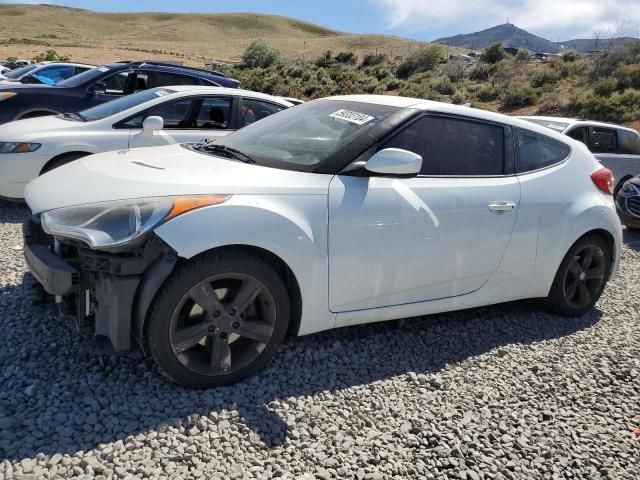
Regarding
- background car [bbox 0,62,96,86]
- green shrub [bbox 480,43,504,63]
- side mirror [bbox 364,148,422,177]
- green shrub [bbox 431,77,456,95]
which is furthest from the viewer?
green shrub [bbox 480,43,504,63]

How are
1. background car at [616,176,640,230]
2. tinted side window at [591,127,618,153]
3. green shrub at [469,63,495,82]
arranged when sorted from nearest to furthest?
background car at [616,176,640,230] < tinted side window at [591,127,618,153] < green shrub at [469,63,495,82]

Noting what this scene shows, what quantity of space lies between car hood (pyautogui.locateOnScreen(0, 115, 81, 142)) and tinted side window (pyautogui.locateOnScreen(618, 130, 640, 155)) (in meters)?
8.61

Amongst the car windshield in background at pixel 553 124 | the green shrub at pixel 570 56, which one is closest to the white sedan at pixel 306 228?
the car windshield in background at pixel 553 124

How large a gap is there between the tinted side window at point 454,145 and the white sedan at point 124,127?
262 centimetres

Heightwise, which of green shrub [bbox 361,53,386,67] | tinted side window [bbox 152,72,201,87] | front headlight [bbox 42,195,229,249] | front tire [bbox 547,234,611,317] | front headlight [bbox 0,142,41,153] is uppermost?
green shrub [bbox 361,53,386,67]

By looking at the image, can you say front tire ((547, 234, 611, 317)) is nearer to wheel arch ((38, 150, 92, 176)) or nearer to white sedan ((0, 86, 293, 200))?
white sedan ((0, 86, 293, 200))

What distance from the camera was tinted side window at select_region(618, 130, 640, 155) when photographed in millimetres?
10000

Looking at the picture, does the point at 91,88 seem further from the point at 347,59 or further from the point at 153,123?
the point at 347,59

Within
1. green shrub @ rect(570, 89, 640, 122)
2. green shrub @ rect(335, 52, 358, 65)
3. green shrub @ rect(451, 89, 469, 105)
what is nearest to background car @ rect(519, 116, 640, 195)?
green shrub @ rect(570, 89, 640, 122)

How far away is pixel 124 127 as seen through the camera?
21.6 ft

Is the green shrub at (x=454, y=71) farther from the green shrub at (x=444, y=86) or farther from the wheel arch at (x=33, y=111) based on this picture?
the wheel arch at (x=33, y=111)

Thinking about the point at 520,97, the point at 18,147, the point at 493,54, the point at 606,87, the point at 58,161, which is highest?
the point at 493,54

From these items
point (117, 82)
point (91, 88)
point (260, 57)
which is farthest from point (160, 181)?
point (260, 57)

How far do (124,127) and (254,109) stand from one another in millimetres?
1578
